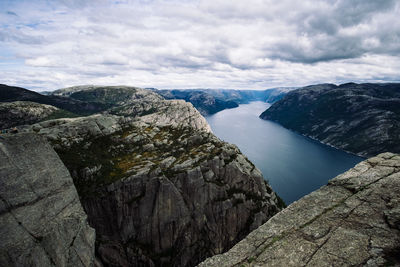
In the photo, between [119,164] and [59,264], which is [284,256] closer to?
[59,264]

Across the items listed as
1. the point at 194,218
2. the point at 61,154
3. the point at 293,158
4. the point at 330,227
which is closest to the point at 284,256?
the point at 330,227

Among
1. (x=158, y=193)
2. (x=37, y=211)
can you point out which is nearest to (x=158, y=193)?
(x=158, y=193)

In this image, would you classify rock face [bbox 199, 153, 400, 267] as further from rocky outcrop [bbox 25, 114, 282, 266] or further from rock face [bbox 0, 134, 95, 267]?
rocky outcrop [bbox 25, 114, 282, 266]

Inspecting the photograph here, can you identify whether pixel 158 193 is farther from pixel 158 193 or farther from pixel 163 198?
pixel 163 198

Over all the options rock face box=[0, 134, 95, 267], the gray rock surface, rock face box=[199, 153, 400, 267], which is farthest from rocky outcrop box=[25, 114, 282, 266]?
rock face box=[199, 153, 400, 267]

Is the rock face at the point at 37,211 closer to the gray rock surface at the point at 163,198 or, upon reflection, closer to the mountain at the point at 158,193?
the mountain at the point at 158,193

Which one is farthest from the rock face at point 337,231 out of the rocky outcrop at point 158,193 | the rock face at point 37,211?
the rocky outcrop at point 158,193
